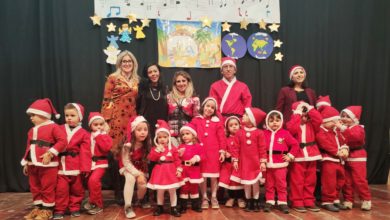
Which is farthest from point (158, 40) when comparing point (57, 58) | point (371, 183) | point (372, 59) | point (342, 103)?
point (371, 183)

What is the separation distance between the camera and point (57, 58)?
4.12 meters

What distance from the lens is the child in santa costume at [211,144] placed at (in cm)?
328

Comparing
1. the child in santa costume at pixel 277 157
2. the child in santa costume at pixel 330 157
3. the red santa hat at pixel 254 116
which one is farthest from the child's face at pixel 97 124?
the child in santa costume at pixel 330 157

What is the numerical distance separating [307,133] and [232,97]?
0.95 meters

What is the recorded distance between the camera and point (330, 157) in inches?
130

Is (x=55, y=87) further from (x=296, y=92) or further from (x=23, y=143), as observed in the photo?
(x=296, y=92)

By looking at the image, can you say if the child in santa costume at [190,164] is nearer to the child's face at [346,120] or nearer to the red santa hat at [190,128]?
the red santa hat at [190,128]

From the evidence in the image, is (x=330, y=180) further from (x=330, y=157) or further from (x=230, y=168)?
(x=230, y=168)

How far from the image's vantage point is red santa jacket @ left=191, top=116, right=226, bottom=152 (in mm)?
3301

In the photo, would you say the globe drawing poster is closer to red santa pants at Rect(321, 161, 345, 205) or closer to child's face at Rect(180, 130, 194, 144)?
child's face at Rect(180, 130, 194, 144)

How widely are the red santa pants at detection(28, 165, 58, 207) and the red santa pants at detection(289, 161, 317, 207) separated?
8.09 ft

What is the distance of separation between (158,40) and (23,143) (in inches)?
91.0

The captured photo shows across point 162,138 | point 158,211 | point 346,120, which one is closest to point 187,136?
point 162,138

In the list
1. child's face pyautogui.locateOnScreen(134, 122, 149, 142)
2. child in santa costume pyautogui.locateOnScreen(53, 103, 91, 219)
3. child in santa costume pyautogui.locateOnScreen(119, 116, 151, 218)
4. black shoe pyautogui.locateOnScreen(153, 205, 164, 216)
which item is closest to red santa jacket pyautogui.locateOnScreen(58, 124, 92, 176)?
child in santa costume pyautogui.locateOnScreen(53, 103, 91, 219)
